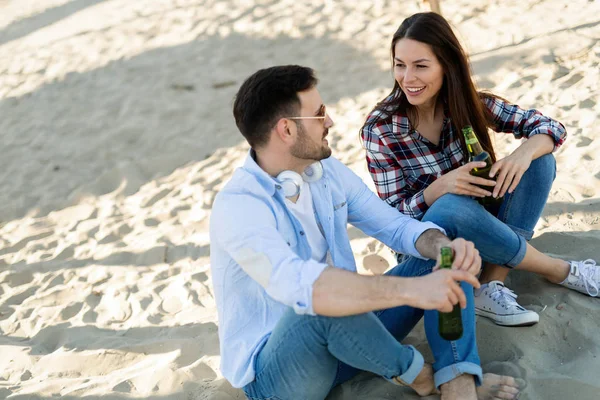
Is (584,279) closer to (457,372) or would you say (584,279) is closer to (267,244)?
(457,372)

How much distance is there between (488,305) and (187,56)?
5319mm

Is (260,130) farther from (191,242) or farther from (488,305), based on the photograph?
(191,242)

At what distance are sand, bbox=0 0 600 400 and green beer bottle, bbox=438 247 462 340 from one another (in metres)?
0.36

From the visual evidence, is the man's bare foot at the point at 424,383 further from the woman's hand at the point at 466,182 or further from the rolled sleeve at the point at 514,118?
the rolled sleeve at the point at 514,118

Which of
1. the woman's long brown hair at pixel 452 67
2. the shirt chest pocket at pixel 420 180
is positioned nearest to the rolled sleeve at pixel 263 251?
the shirt chest pocket at pixel 420 180

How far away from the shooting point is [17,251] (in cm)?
494

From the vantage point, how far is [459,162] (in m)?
3.22

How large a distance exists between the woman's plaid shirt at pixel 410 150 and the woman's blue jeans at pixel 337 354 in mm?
781

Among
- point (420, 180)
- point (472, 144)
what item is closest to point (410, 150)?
point (420, 180)

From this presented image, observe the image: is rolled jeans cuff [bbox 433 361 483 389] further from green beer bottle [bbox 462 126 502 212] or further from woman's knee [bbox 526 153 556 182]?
woman's knee [bbox 526 153 556 182]

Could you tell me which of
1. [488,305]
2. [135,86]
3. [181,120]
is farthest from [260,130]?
[135,86]

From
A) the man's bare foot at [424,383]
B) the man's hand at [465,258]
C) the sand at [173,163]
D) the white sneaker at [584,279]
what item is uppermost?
the man's hand at [465,258]

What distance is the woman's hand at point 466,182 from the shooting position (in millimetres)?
2844

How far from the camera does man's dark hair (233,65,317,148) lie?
2.57 m
